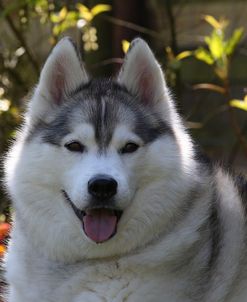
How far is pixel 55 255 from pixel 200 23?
4864 mm

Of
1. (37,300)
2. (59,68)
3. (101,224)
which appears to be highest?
(59,68)

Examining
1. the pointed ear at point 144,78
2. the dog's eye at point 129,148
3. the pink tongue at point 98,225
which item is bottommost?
the pink tongue at point 98,225

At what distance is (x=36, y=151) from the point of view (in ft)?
12.8

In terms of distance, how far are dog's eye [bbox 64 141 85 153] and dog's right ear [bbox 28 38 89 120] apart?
321 mm

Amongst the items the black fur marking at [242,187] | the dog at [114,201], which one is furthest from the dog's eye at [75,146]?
the black fur marking at [242,187]

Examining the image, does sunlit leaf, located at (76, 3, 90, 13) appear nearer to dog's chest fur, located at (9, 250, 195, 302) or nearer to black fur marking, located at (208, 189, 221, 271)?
black fur marking, located at (208, 189, 221, 271)

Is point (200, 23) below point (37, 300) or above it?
above

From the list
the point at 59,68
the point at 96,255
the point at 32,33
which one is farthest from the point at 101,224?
Answer: the point at 32,33

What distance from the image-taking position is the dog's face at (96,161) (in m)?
3.77

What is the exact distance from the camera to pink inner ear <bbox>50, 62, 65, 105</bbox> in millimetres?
4086

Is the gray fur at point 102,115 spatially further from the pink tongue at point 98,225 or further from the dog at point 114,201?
the pink tongue at point 98,225

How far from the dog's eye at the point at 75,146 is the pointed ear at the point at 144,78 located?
52 cm

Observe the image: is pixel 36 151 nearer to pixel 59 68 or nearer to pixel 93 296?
pixel 59 68

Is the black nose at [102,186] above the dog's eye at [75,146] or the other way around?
the other way around
